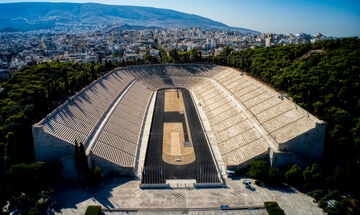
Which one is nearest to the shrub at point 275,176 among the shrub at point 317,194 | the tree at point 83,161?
the shrub at point 317,194

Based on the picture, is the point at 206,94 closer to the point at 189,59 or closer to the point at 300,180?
the point at 189,59

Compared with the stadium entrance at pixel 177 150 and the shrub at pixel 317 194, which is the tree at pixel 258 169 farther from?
the shrub at pixel 317 194

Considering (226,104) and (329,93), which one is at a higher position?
(329,93)

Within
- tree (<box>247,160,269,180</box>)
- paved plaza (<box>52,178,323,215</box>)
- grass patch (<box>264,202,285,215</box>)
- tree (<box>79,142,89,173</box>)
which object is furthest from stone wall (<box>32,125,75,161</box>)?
grass patch (<box>264,202,285,215</box>)

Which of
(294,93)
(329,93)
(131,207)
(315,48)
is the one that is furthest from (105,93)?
(315,48)

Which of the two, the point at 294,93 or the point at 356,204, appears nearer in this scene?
the point at 356,204

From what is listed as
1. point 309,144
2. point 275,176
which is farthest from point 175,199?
point 309,144

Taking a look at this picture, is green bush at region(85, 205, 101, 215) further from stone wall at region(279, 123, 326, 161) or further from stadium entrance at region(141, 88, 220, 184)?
stone wall at region(279, 123, 326, 161)
